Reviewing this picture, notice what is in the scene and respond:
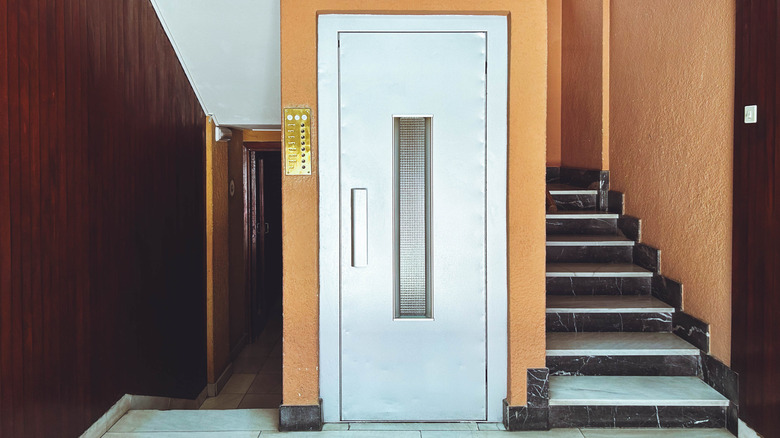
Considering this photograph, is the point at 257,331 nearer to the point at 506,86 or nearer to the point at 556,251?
the point at 556,251

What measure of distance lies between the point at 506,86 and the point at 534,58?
17cm

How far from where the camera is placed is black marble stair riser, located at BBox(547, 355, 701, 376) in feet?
10.4

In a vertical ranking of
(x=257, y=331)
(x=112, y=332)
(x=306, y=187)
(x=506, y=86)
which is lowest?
(x=257, y=331)

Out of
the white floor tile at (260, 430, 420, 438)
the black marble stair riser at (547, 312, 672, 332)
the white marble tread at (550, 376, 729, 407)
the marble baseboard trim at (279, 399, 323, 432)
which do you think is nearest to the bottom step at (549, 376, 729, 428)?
the white marble tread at (550, 376, 729, 407)

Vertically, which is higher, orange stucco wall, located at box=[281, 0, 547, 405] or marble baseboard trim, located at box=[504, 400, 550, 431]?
orange stucco wall, located at box=[281, 0, 547, 405]

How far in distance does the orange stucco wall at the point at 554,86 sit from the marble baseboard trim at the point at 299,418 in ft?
13.4

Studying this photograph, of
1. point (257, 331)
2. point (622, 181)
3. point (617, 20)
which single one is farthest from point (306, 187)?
point (257, 331)

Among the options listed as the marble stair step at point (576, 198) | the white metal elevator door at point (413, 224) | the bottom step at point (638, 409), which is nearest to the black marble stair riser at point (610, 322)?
the bottom step at point (638, 409)

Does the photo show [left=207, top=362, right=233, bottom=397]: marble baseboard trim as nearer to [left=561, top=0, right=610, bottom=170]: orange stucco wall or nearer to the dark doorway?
the dark doorway

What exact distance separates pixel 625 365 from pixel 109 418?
2.60 meters

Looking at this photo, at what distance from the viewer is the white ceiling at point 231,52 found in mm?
3527

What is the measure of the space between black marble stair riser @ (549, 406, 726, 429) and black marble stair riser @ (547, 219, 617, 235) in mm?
1677

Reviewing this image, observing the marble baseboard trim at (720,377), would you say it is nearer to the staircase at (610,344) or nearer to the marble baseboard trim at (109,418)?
the staircase at (610,344)

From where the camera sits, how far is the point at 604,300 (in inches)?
144
